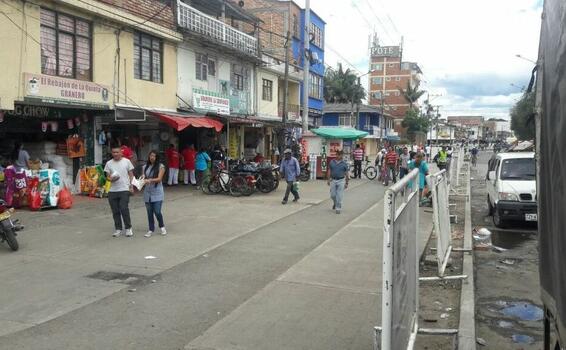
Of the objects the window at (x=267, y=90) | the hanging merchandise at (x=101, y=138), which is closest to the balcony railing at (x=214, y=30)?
the window at (x=267, y=90)

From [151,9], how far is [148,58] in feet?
5.45

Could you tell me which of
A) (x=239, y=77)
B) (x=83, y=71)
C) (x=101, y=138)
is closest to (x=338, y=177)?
(x=101, y=138)

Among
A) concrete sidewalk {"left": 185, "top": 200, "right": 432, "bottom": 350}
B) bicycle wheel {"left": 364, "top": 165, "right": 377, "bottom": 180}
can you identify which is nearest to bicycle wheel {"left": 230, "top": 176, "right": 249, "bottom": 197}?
concrete sidewalk {"left": 185, "top": 200, "right": 432, "bottom": 350}

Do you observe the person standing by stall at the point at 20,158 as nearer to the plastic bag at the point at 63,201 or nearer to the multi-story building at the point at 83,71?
the multi-story building at the point at 83,71

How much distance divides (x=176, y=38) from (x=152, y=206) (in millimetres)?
10969

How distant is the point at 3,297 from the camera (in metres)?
6.04

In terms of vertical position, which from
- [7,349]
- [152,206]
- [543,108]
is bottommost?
[7,349]

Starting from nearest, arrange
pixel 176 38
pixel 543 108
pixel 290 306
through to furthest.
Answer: pixel 543 108 < pixel 290 306 < pixel 176 38

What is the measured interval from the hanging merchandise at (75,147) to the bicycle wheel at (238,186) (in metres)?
4.57

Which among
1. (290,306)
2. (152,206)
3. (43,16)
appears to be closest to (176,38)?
(43,16)

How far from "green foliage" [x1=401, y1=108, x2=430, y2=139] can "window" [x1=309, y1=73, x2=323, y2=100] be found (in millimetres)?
44950

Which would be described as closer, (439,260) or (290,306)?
(290,306)

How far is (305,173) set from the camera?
79.2 ft

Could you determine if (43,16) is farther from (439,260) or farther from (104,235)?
(439,260)
